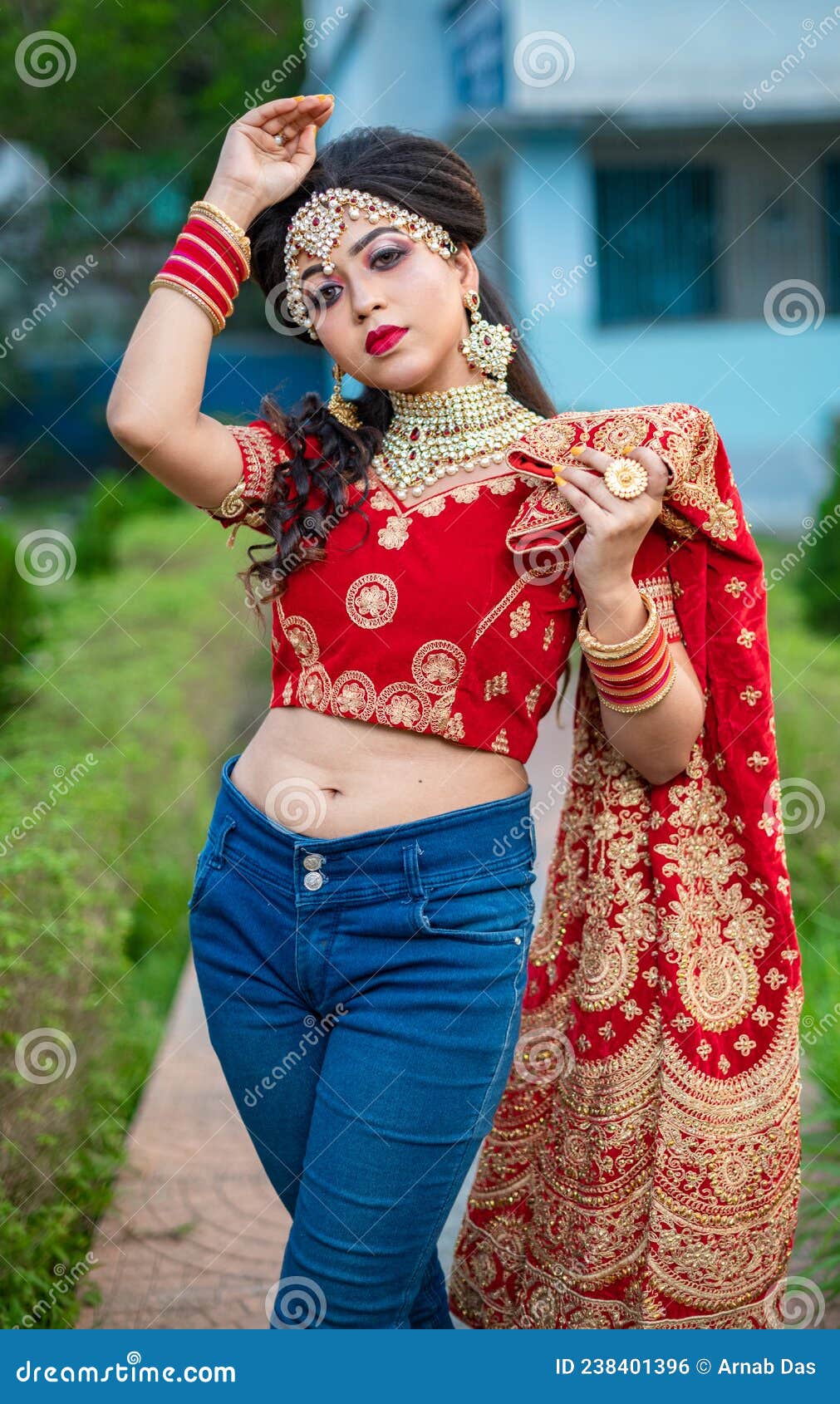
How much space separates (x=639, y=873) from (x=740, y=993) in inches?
10.9

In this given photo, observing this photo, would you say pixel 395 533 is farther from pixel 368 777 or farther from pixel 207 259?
pixel 207 259

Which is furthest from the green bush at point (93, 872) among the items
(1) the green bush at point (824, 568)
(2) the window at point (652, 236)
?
(2) the window at point (652, 236)

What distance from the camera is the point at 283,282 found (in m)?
2.27

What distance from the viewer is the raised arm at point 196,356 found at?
2037mm

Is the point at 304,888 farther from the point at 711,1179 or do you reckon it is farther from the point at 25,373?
the point at 25,373

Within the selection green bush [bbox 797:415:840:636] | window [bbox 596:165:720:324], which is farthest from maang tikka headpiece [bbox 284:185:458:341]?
window [bbox 596:165:720:324]

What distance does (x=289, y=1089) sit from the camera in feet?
7.12

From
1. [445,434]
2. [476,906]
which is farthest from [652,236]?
[476,906]

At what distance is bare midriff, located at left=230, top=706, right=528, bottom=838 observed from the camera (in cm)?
211

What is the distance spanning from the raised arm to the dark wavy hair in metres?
0.06

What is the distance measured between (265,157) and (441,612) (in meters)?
0.78

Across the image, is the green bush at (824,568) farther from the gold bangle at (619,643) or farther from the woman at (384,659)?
the gold bangle at (619,643)

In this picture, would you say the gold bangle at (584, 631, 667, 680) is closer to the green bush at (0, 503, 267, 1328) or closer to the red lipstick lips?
the red lipstick lips

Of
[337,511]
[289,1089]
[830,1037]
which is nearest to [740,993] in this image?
[289,1089]
